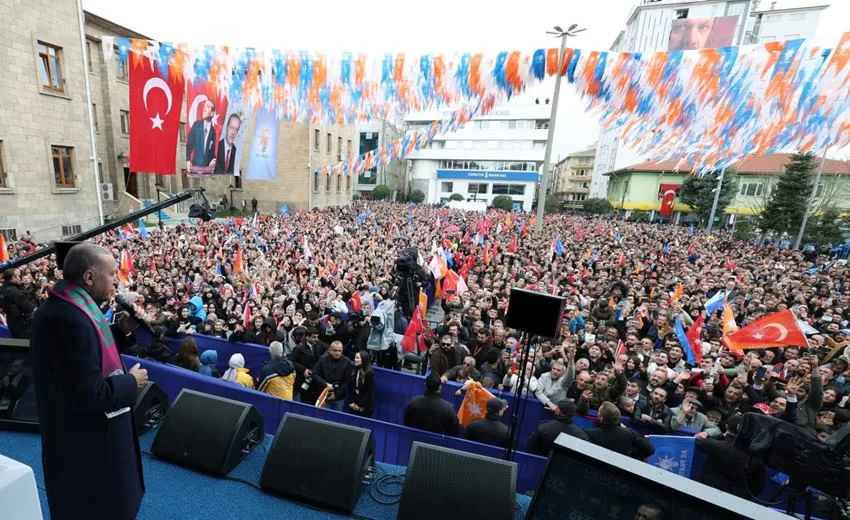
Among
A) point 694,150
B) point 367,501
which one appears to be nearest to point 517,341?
point 367,501

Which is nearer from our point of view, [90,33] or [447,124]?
[447,124]

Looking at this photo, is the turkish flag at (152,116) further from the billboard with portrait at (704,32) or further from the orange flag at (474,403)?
the billboard with portrait at (704,32)

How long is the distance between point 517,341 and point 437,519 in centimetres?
487

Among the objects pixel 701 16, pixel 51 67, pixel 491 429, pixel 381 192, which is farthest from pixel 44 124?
pixel 701 16

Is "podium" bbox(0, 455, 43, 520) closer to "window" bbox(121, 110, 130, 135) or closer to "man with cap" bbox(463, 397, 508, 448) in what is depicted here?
"man with cap" bbox(463, 397, 508, 448)

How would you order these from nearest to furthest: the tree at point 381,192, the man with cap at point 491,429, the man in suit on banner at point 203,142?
the man with cap at point 491,429, the man in suit on banner at point 203,142, the tree at point 381,192

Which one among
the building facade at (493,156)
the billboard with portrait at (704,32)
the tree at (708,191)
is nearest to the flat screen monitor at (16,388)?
Result: the tree at (708,191)

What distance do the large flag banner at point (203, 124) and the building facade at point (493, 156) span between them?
45.6 m

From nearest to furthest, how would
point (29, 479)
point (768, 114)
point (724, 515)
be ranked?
1. point (29, 479)
2. point (724, 515)
3. point (768, 114)

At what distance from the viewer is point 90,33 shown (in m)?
22.1

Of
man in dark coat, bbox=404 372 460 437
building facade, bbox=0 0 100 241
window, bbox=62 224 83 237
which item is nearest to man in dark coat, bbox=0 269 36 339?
man in dark coat, bbox=404 372 460 437

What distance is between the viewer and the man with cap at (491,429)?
423 cm

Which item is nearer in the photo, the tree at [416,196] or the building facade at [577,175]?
the tree at [416,196]

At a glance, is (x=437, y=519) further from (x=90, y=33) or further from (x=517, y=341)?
(x=90, y=33)
